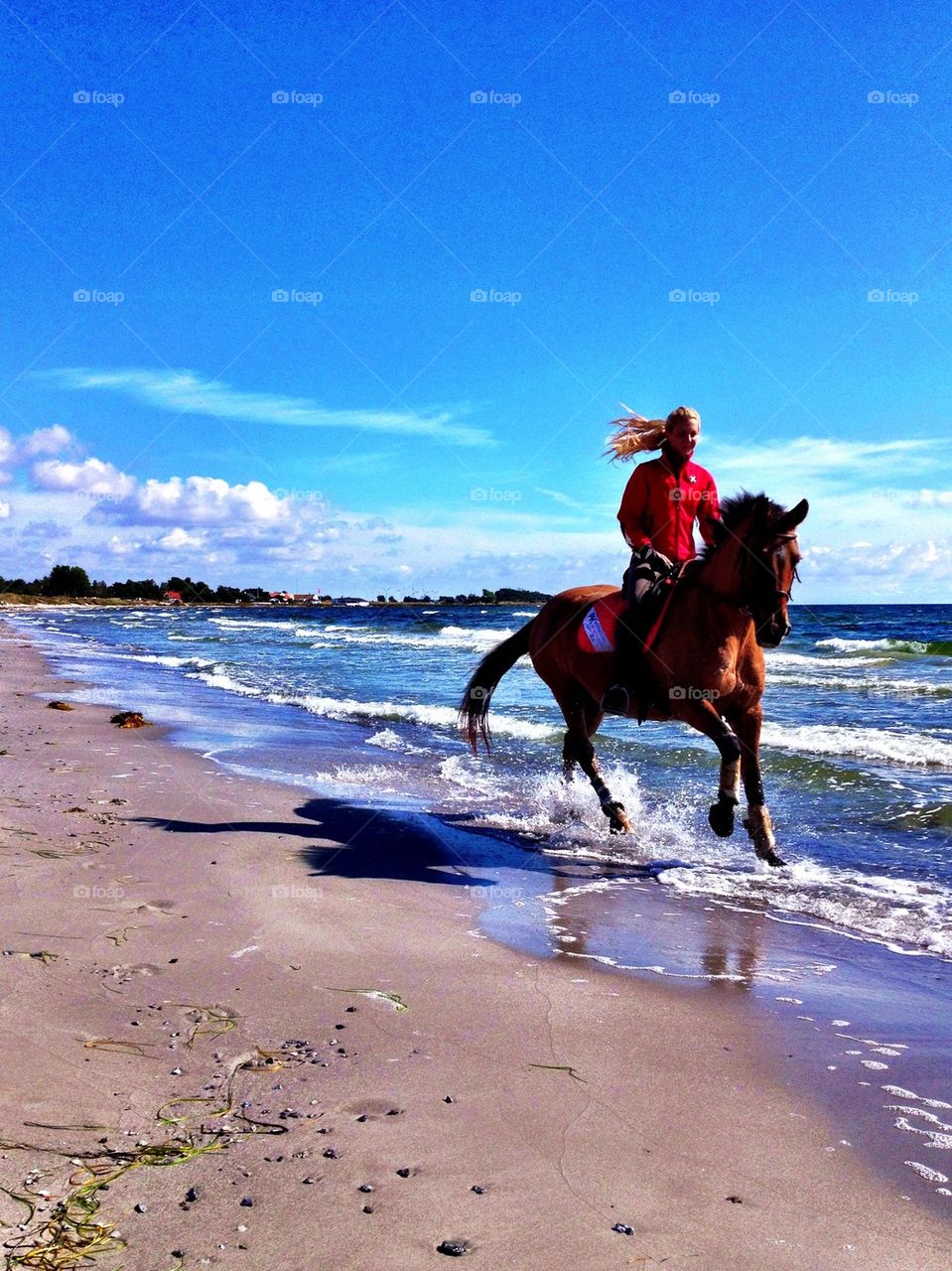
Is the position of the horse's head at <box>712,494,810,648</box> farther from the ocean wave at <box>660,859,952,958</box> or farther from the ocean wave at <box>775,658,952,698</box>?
the ocean wave at <box>775,658,952,698</box>

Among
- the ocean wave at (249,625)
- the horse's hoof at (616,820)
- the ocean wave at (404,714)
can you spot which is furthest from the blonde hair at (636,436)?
the ocean wave at (249,625)

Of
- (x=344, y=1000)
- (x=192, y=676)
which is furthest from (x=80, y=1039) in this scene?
(x=192, y=676)

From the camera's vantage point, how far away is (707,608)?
6504 mm

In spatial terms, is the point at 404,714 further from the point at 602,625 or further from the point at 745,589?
the point at 745,589

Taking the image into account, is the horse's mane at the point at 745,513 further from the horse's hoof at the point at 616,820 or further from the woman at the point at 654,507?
the horse's hoof at the point at 616,820

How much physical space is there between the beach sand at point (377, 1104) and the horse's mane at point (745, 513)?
3.29m

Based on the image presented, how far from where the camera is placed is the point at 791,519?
5.98 metres

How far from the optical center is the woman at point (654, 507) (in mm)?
7051

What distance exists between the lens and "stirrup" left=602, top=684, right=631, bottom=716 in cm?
734

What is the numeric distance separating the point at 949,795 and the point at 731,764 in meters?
2.94
